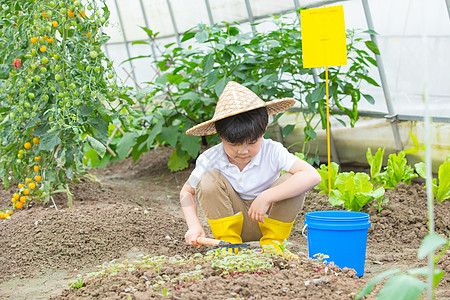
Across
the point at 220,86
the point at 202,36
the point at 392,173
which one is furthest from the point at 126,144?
the point at 392,173

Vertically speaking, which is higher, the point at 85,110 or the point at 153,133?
the point at 85,110

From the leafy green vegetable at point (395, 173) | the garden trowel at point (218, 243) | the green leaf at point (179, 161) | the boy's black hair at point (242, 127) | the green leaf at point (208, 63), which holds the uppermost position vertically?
the green leaf at point (208, 63)

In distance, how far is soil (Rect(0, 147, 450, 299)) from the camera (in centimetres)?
142

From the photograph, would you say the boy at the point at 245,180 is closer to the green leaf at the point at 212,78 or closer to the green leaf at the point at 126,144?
the green leaf at the point at 212,78

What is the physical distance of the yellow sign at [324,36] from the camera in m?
2.39

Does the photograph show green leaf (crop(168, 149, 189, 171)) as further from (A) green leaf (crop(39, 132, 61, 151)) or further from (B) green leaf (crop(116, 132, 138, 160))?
(A) green leaf (crop(39, 132, 61, 151))

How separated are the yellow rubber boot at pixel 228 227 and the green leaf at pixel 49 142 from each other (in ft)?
3.45

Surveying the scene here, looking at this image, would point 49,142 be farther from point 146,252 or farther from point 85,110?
point 146,252

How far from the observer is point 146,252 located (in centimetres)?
228

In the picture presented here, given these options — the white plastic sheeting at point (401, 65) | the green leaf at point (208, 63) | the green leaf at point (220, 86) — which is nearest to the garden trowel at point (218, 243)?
the white plastic sheeting at point (401, 65)

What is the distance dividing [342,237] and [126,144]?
113 inches

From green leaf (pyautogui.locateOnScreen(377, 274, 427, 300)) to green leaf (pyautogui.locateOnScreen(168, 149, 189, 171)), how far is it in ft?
11.5

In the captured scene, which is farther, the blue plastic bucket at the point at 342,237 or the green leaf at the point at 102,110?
the green leaf at the point at 102,110

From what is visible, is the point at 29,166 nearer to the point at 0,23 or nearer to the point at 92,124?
the point at 92,124
